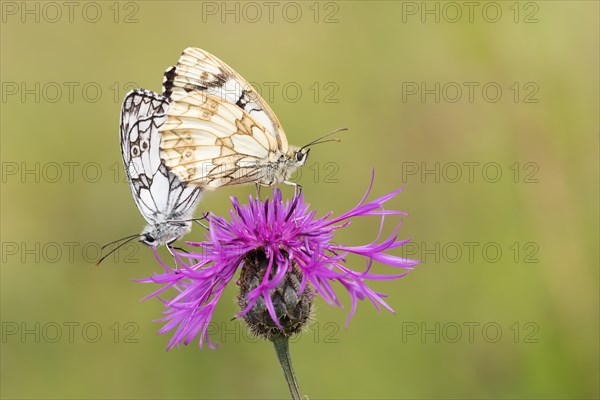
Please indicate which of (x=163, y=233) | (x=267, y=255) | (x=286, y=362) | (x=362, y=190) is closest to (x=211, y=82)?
(x=163, y=233)

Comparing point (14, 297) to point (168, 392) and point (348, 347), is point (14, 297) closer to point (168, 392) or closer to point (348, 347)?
point (168, 392)

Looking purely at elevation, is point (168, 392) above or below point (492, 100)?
below

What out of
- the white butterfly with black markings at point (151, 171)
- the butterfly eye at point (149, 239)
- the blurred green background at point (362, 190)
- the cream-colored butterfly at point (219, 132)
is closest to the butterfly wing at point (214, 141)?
the cream-colored butterfly at point (219, 132)

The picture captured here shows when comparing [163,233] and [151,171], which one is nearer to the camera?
[163,233]

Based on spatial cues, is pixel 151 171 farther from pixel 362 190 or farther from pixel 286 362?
pixel 362 190

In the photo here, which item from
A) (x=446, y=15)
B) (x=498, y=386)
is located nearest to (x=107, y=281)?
(x=498, y=386)

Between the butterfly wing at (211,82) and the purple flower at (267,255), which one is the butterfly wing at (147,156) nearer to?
the butterfly wing at (211,82)

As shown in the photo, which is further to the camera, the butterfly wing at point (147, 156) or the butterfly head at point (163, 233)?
the butterfly wing at point (147, 156)
